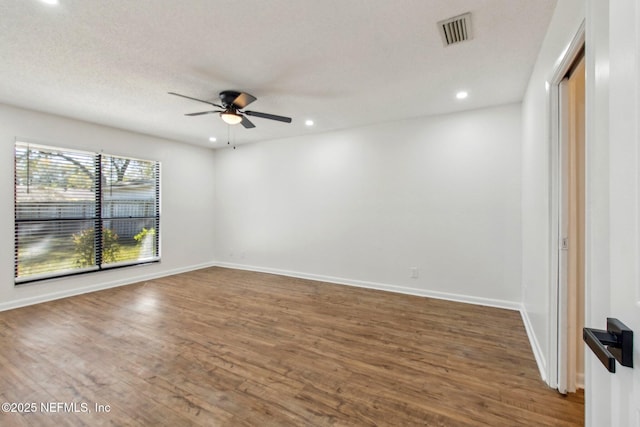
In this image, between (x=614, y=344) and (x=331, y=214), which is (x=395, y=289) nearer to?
(x=331, y=214)

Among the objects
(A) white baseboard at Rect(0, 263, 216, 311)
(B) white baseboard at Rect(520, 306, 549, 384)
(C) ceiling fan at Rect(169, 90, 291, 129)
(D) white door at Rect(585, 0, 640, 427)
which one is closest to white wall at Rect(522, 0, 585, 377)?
(B) white baseboard at Rect(520, 306, 549, 384)

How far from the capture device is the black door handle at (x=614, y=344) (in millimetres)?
606

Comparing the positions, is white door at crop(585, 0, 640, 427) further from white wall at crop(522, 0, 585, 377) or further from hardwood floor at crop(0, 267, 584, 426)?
hardwood floor at crop(0, 267, 584, 426)

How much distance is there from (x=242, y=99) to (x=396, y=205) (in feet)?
8.67

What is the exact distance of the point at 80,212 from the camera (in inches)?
171

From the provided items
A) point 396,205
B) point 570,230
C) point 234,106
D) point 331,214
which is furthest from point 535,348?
point 234,106

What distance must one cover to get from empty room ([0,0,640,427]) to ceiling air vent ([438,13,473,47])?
15mm

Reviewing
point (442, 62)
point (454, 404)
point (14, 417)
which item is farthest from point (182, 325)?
point (442, 62)

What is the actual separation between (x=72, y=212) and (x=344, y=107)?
4.37 m

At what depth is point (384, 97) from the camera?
3414 mm

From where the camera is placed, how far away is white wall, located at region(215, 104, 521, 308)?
12.1ft

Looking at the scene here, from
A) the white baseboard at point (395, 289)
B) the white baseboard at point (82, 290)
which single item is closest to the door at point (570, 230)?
the white baseboard at point (395, 289)

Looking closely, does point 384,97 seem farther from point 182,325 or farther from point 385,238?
point 182,325

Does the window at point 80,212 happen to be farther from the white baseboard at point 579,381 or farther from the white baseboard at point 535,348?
the white baseboard at point 579,381
